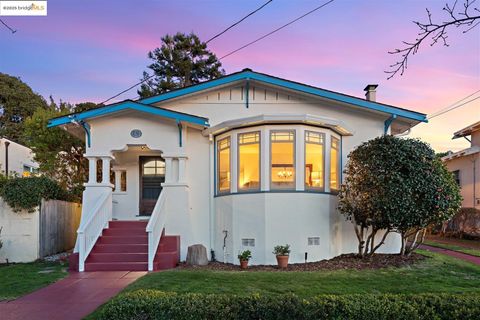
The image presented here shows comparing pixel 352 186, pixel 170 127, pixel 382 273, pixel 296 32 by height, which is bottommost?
pixel 382 273

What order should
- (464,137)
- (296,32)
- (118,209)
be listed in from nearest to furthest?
(296,32) < (118,209) < (464,137)

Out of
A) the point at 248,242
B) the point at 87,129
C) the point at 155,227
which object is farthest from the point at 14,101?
the point at 248,242

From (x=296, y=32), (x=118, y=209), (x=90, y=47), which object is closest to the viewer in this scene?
(x=296, y=32)

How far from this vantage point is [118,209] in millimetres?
12812

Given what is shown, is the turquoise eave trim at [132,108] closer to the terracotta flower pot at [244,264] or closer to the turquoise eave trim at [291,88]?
the turquoise eave trim at [291,88]

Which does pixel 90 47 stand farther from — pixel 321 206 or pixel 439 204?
pixel 439 204

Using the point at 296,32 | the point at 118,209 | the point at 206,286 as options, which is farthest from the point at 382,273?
the point at 118,209

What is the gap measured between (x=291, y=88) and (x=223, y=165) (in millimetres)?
2819

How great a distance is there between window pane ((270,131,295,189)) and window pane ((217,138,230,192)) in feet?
4.45

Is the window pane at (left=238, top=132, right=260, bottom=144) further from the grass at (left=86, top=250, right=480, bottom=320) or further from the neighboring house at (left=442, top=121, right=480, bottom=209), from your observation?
the neighboring house at (left=442, top=121, right=480, bottom=209)

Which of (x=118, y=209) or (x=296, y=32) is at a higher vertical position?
(x=296, y=32)

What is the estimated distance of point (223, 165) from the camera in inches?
431

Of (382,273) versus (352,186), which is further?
(352,186)

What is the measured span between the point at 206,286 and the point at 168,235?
395cm
